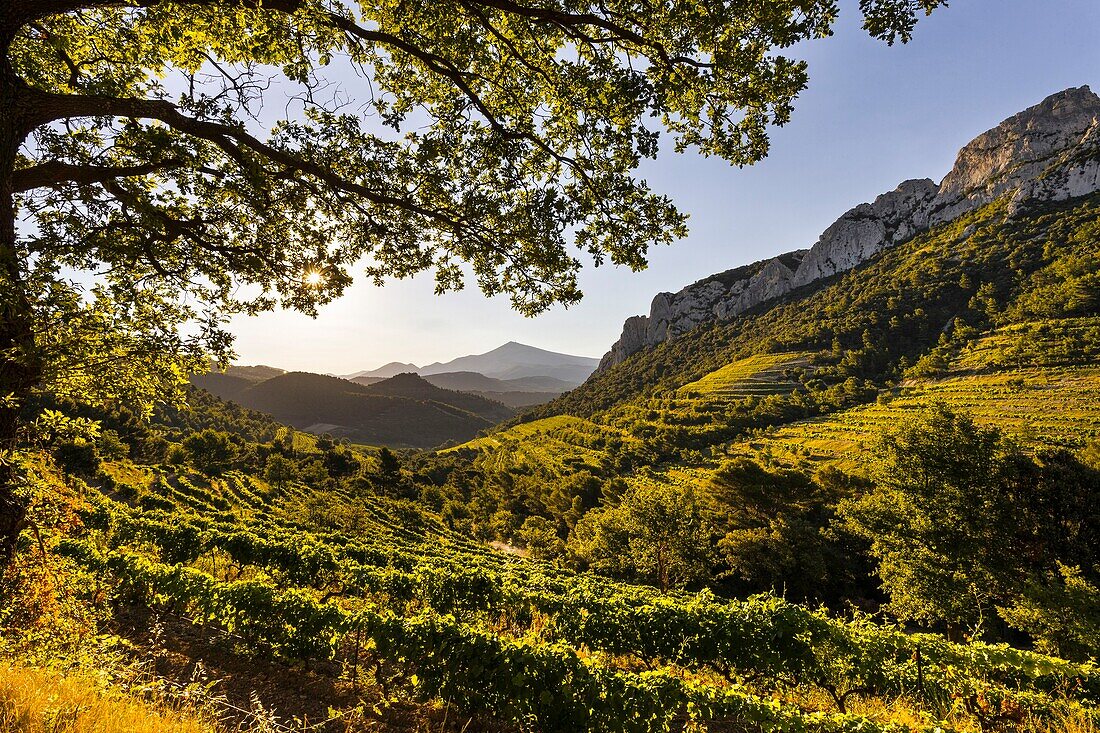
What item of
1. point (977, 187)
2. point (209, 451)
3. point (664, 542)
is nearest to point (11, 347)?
point (664, 542)

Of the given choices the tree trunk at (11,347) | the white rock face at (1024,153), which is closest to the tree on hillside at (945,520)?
the tree trunk at (11,347)

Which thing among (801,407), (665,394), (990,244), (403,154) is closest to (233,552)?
(403,154)

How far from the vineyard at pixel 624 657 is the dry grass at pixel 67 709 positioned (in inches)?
80.2

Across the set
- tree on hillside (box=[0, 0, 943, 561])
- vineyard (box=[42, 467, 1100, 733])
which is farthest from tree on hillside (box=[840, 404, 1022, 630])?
tree on hillside (box=[0, 0, 943, 561])

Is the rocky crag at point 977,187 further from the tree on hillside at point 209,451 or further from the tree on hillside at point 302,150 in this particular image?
the tree on hillside at point 302,150

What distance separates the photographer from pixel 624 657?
1212 centimetres

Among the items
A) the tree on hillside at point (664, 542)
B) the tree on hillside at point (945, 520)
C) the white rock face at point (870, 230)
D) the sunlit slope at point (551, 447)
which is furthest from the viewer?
the white rock face at point (870, 230)

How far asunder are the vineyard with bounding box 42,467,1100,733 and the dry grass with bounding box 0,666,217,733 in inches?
80.2

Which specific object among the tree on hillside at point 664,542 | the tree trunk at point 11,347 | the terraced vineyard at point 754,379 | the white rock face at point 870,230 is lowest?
the tree on hillside at point 664,542

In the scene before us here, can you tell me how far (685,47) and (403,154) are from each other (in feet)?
15.9

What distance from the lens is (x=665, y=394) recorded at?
5531 inches

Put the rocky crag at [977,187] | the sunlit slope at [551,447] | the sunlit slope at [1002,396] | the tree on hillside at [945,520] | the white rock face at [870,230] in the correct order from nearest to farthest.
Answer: the tree on hillside at [945,520]
the sunlit slope at [1002,396]
the sunlit slope at [551,447]
the rocky crag at [977,187]
the white rock face at [870,230]

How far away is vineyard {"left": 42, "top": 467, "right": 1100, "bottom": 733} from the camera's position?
6.71 m

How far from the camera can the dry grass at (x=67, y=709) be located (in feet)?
11.6
